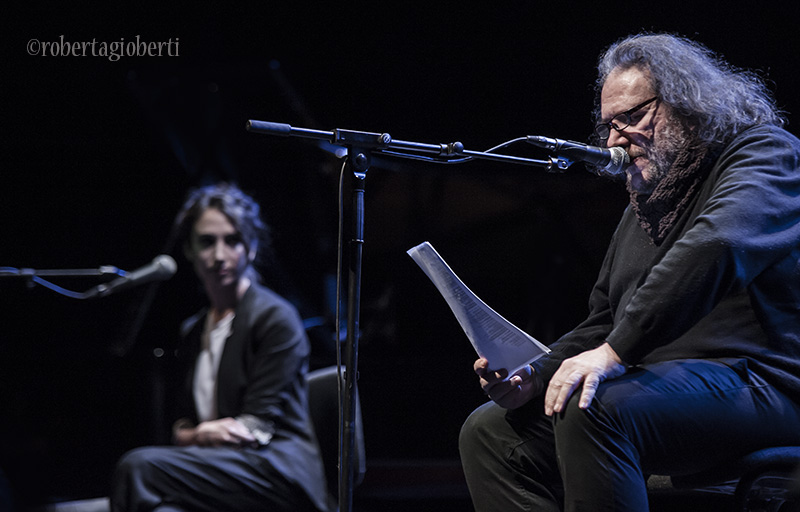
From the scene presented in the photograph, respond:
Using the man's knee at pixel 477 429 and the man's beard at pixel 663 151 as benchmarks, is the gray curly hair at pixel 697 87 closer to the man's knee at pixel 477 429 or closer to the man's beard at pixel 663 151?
the man's beard at pixel 663 151

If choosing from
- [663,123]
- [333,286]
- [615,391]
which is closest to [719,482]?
[615,391]

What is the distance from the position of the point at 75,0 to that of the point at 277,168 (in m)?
1.45

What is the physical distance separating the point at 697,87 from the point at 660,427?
3.01ft

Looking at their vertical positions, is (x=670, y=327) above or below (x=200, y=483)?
above

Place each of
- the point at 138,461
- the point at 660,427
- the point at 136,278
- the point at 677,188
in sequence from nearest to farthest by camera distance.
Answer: the point at 660,427, the point at 677,188, the point at 138,461, the point at 136,278

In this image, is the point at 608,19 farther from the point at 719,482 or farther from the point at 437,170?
the point at 719,482

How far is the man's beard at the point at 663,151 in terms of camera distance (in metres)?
1.87

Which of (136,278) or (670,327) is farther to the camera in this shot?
(136,278)

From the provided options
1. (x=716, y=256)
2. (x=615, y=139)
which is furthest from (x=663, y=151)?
(x=716, y=256)

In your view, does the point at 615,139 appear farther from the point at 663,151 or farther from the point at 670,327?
the point at 670,327

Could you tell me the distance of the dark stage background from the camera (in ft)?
13.9

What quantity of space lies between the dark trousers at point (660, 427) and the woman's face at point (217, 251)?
2.11 metres

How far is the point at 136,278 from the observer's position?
3.05 metres

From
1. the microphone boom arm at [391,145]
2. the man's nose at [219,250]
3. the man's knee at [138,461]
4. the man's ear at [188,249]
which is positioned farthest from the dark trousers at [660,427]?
the man's ear at [188,249]
